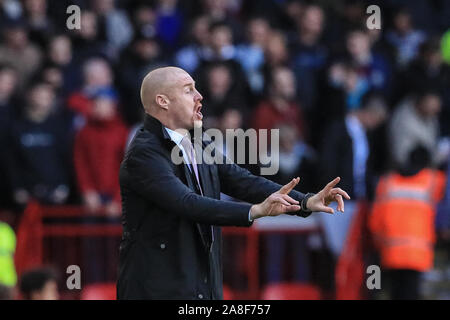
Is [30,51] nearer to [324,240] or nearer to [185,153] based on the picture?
[324,240]

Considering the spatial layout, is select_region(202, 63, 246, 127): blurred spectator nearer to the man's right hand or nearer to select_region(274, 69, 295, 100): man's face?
select_region(274, 69, 295, 100): man's face

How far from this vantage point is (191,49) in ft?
43.1

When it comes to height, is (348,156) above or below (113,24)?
below

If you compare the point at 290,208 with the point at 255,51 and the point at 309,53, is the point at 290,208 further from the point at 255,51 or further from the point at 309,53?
the point at 309,53

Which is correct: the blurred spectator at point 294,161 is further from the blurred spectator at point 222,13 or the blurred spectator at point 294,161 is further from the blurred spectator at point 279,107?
the blurred spectator at point 222,13

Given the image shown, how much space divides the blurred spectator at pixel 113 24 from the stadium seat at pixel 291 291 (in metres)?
3.71

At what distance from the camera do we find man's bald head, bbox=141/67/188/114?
6484mm

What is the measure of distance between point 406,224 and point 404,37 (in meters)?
4.03

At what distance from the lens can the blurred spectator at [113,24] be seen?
13665mm

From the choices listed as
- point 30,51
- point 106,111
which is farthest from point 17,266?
point 30,51

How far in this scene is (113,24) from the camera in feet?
45.4

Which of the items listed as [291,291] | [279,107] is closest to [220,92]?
[279,107]

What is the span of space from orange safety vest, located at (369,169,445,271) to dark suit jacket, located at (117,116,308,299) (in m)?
4.93

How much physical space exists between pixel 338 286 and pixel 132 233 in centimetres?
555
